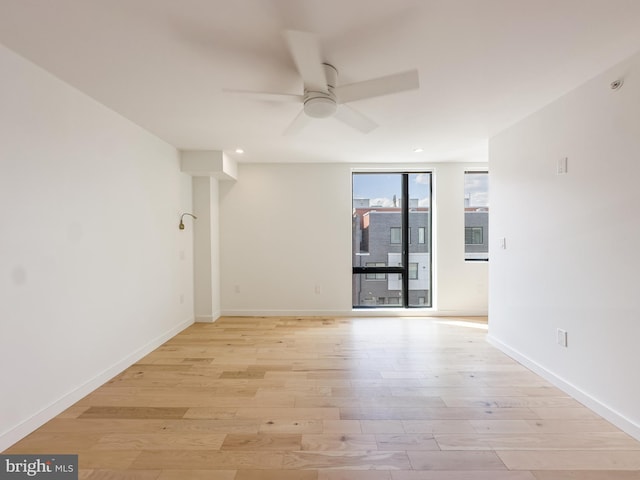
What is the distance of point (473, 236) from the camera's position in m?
4.37

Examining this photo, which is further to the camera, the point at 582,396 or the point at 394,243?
the point at 394,243

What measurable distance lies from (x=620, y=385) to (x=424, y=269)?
2705 millimetres

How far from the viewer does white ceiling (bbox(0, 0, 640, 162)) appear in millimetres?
1346

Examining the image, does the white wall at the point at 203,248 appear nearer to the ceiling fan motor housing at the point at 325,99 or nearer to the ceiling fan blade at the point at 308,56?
the ceiling fan motor housing at the point at 325,99

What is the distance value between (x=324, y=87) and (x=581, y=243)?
2.13m

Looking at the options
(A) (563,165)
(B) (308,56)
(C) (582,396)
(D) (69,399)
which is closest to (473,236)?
(A) (563,165)

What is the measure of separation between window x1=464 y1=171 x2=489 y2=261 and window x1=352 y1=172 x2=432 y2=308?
571mm

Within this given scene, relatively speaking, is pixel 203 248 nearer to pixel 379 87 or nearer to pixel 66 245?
pixel 66 245

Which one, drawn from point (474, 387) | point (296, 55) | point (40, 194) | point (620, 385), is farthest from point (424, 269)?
point (40, 194)

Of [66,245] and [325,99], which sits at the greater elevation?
[325,99]

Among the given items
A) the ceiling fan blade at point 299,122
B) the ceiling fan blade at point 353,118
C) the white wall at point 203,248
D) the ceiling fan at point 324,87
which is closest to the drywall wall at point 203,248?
the white wall at point 203,248

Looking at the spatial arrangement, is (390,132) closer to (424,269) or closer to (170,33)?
(170,33)

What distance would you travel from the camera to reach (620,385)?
1758 mm

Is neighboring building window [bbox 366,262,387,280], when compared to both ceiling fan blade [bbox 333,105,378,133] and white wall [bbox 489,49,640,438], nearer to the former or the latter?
white wall [bbox 489,49,640,438]
